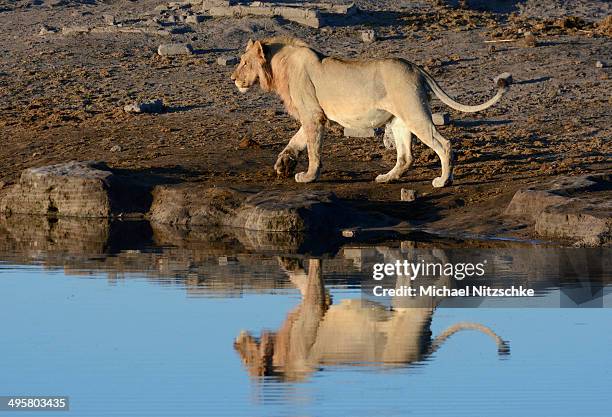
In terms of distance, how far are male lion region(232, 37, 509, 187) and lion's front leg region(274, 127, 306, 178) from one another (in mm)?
11

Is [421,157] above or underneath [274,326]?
above

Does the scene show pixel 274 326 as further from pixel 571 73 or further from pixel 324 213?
pixel 571 73

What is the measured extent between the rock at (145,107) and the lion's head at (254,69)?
12.7 ft

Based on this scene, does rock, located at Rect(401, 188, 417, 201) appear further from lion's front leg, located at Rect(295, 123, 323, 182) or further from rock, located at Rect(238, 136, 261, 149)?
rock, located at Rect(238, 136, 261, 149)

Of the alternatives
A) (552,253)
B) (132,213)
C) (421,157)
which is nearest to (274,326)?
(552,253)

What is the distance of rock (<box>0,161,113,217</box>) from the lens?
711 inches

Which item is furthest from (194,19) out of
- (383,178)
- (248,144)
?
(383,178)

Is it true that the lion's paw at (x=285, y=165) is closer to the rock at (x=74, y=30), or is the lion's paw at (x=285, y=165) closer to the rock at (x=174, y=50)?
the rock at (x=174, y=50)

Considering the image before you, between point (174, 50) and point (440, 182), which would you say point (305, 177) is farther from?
point (174, 50)

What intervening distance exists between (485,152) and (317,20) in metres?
7.58

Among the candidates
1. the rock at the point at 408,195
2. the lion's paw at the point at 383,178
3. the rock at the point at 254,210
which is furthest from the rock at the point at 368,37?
the rock at the point at 408,195

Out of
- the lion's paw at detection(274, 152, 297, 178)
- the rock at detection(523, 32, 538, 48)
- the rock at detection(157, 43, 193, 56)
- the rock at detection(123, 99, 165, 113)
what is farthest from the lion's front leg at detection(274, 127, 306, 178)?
the rock at detection(523, 32, 538, 48)

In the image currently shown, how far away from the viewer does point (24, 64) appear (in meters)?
25.3

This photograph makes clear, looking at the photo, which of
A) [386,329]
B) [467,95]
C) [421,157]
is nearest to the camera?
[386,329]
